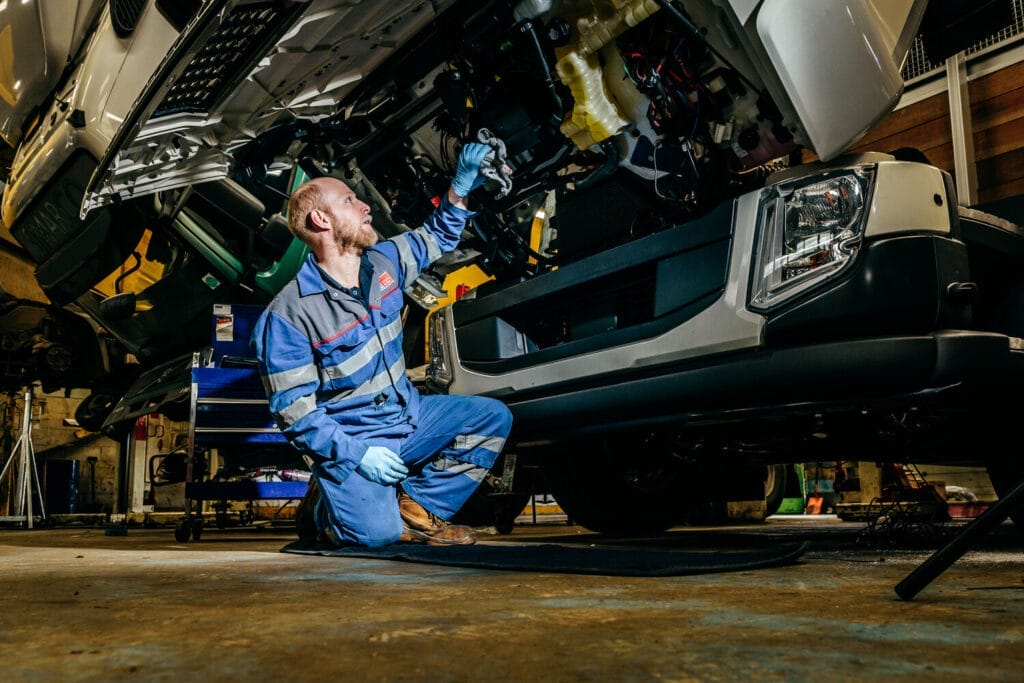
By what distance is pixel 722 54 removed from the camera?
189 cm

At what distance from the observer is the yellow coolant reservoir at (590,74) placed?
221 centimetres

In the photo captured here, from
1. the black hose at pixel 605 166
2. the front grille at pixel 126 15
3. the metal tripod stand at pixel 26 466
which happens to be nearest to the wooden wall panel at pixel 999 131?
the black hose at pixel 605 166

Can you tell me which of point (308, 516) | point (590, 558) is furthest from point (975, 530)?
point (308, 516)

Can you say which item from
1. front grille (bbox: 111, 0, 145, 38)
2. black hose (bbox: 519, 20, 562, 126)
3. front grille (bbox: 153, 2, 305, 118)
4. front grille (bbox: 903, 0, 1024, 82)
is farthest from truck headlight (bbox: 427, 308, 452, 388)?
front grille (bbox: 903, 0, 1024, 82)

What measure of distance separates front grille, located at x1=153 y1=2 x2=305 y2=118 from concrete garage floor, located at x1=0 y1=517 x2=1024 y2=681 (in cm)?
152

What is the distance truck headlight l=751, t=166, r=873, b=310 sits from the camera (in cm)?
173

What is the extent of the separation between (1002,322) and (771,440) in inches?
25.8

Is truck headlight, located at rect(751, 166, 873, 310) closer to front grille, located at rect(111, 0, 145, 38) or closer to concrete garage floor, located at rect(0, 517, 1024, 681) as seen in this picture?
concrete garage floor, located at rect(0, 517, 1024, 681)

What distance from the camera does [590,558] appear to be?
178cm

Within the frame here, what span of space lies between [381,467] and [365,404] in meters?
0.24

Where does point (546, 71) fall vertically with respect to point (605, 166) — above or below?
above

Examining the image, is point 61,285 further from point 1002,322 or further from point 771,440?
point 1002,322

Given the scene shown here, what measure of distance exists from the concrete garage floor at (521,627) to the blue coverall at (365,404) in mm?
620

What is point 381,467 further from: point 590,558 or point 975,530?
point 975,530
